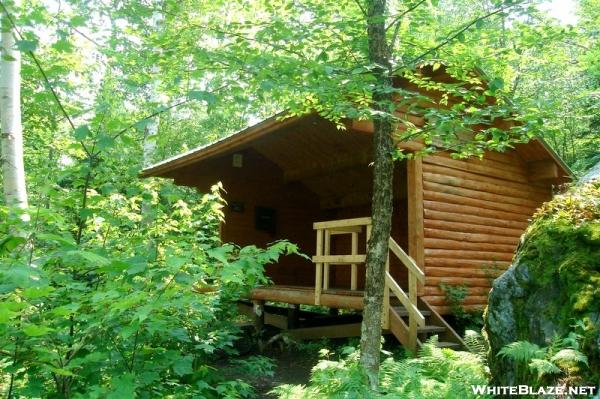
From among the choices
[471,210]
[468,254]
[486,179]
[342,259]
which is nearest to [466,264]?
[468,254]

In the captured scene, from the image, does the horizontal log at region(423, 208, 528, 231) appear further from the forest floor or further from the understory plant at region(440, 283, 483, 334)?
the forest floor

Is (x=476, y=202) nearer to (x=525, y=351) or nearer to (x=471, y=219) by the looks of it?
(x=471, y=219)

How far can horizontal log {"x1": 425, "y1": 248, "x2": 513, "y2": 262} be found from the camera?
9.25 metres

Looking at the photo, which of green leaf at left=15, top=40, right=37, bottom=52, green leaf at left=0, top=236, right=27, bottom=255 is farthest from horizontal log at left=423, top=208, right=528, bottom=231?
green leaf at left=0, top=236, right=27, bottom=255

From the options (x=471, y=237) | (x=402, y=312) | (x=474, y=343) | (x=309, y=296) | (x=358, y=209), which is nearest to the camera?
(x=474, y=343)

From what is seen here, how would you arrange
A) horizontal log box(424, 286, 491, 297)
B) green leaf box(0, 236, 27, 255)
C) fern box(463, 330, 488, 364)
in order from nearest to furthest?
1. green leaf box(0, 236, 27, 255)
2. fern box(463, 330, 488, 364)
3. horizontal log box(424, 286, 491, 297)

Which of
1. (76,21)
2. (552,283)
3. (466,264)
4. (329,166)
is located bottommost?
(552,283)

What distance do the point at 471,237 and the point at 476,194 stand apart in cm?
93

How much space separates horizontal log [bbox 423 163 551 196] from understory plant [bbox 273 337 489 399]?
13.8ft

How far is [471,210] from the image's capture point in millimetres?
10258

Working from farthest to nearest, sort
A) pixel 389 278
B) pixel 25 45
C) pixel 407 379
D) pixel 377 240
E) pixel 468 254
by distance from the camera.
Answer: pixel 468 254, pixel 389 278, pixel 407 379, pixel 377 240, pixel 25 45

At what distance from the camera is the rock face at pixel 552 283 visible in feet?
11.2

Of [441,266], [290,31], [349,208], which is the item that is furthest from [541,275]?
[349,208]

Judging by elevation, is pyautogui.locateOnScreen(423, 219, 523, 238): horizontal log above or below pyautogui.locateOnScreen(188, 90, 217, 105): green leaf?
below
